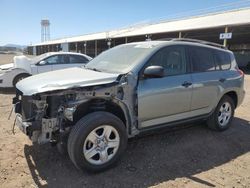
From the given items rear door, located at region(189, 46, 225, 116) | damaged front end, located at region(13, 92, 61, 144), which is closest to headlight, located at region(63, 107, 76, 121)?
damaged front end, located at region(13, 92, 61, 144)

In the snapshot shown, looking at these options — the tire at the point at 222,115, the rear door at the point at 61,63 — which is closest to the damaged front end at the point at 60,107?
the tire at the point at 222,115

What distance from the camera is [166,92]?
178 inches

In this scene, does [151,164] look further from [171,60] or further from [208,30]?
[208,30]

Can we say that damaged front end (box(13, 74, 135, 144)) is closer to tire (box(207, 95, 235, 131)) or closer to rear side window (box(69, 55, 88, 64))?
tire (box(207, 95, 235, 131))

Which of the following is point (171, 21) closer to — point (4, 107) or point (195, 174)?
point (4, 107)

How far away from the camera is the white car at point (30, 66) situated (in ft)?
33.8

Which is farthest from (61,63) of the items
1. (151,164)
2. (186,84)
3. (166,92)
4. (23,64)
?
(151,164)

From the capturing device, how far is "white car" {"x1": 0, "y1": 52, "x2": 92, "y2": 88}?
10.3 meters

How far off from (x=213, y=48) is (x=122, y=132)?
2.92 meters

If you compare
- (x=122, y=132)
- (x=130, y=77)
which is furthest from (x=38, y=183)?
(x=130, y=77)

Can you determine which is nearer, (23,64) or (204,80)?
(204,80)

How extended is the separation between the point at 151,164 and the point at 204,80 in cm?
195

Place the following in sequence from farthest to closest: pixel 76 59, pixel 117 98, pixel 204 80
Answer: pixel 76 59
pixel 204 80
pixel 117 98

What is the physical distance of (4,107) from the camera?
7719 millimetres
